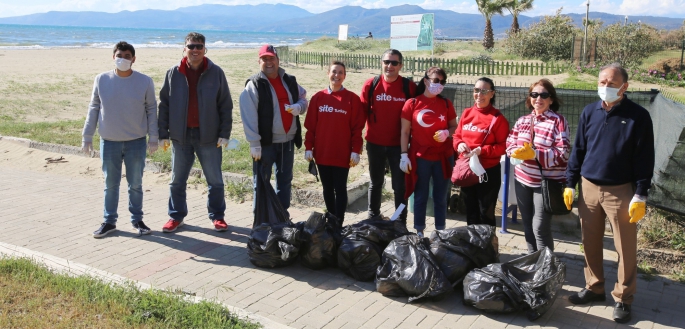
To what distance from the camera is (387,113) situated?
18.4 ft

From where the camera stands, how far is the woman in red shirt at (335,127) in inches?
222

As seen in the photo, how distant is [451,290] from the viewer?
4.48 m

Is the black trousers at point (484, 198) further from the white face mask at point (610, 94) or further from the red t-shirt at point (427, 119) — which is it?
the white face mask at point (610, 94)

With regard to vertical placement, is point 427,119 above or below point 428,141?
above

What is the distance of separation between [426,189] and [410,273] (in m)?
1.32

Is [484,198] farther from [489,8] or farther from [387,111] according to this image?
[489,8]

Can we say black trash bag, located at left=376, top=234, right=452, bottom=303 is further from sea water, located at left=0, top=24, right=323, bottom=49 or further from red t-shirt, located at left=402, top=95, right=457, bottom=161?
sea water, located at left=0, top=24, right=323, bottom=49

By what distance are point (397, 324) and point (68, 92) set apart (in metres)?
17.2

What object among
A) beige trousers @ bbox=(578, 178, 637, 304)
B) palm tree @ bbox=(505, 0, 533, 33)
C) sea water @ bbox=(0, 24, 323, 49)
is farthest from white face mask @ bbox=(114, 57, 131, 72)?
sea water @ bbox=(0, 24, 323, 49)

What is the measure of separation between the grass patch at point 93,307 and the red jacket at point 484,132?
255cm

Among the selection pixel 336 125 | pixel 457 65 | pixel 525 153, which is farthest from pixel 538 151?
pixel 457 65

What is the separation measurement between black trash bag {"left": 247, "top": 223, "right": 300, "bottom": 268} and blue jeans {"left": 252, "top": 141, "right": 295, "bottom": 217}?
0.65 m

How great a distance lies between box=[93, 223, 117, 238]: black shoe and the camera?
6.05 metres

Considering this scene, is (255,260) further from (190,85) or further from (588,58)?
(588,58)
